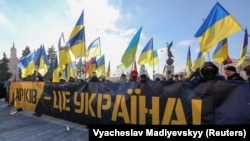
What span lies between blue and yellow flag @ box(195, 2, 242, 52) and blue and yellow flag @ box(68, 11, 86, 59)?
553 cm

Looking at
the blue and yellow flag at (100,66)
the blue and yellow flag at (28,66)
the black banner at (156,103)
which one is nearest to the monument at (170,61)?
the blue and yellow flag at (100,66)

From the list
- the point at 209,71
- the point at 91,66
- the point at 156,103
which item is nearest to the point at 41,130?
the point at 156,103

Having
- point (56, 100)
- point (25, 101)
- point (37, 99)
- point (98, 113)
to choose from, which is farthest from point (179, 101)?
point (25, 101)

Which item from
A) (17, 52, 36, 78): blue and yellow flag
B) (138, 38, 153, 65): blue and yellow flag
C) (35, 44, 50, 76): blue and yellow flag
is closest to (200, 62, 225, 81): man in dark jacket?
(138, 38, 153, 65): blue and yellow flag

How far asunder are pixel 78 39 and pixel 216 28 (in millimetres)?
6465

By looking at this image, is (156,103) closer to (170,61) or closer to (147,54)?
(147,54)

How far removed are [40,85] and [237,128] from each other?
31.7ft

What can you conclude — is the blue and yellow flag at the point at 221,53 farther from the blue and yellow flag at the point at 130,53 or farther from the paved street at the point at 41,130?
the paved street at the point at 41,130

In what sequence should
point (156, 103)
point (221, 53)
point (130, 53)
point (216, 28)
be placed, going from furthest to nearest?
1. point (130, 53)
2. point (221, 53)
3. point (216, 28)
4. point (156, 103)

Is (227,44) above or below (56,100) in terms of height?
above

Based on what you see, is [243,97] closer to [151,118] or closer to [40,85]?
[151,118]

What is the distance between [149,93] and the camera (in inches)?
297

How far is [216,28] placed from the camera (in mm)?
9875

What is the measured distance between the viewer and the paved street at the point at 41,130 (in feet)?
28.0
